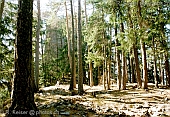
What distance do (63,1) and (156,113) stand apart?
552 inches

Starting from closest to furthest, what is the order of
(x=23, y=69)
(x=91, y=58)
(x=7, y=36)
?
(x=23, y=69)
(x=7, y=36)
(x=91, y=58)

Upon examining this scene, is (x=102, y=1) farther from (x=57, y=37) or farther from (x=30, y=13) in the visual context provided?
(x=57, y=37)

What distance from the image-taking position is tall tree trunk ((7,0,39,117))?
536cm

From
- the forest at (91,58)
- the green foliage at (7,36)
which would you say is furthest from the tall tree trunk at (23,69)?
the green foliage at (7,36)

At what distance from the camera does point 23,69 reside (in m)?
5.48

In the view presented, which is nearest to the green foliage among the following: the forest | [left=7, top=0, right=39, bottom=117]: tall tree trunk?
the forest

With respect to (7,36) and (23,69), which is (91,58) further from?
(23,69)

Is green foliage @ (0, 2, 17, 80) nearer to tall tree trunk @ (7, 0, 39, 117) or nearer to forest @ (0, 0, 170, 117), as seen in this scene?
forest @ (0, 0, 170, 117)

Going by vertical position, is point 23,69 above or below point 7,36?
below

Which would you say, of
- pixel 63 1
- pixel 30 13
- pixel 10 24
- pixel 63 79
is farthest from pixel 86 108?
pixel 63 79

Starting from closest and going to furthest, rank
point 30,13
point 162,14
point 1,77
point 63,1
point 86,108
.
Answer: point 30,13, point 86,108, point 1,77, point 162,14, point 63,1

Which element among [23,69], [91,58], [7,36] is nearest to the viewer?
[23,69]

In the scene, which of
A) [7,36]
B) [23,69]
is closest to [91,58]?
[7,36]

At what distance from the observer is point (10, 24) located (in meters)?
13.5
